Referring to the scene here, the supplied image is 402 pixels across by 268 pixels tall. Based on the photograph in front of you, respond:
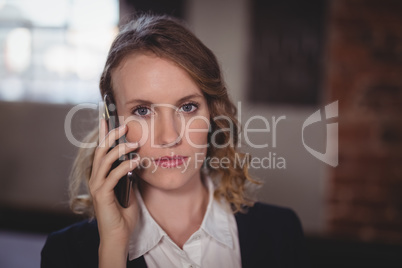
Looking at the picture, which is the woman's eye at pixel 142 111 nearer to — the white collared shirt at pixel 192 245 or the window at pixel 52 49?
the white collared shirt at pixel 192 245

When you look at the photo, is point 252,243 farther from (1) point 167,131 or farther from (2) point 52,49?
(2) point 52,49

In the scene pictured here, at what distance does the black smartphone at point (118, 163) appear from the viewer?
92 centimetres

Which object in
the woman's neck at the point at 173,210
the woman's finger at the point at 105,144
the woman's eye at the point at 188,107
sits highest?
the woman's eye at the point at 188,107

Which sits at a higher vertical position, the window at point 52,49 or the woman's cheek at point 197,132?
the window at point 52,49

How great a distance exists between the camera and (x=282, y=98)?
2.75m

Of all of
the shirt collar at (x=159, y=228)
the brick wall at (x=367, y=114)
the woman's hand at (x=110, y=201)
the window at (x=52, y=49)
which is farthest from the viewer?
the window at (x=52, y=49)

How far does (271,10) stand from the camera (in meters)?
2.70

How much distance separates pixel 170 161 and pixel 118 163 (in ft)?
0.44

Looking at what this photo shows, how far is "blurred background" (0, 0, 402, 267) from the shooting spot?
2508 mm

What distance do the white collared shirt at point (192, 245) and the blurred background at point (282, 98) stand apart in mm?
1218

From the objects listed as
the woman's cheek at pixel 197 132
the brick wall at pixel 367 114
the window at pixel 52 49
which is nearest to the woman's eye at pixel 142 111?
the woman's cheek at pixel 197 132

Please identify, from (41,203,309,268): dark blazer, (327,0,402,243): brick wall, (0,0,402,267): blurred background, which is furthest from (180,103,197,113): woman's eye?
(327,0,402,243): brick wall

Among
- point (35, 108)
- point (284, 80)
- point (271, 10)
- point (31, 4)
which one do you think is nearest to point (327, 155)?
point (284, 80)

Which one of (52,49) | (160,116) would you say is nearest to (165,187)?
(160,116)
